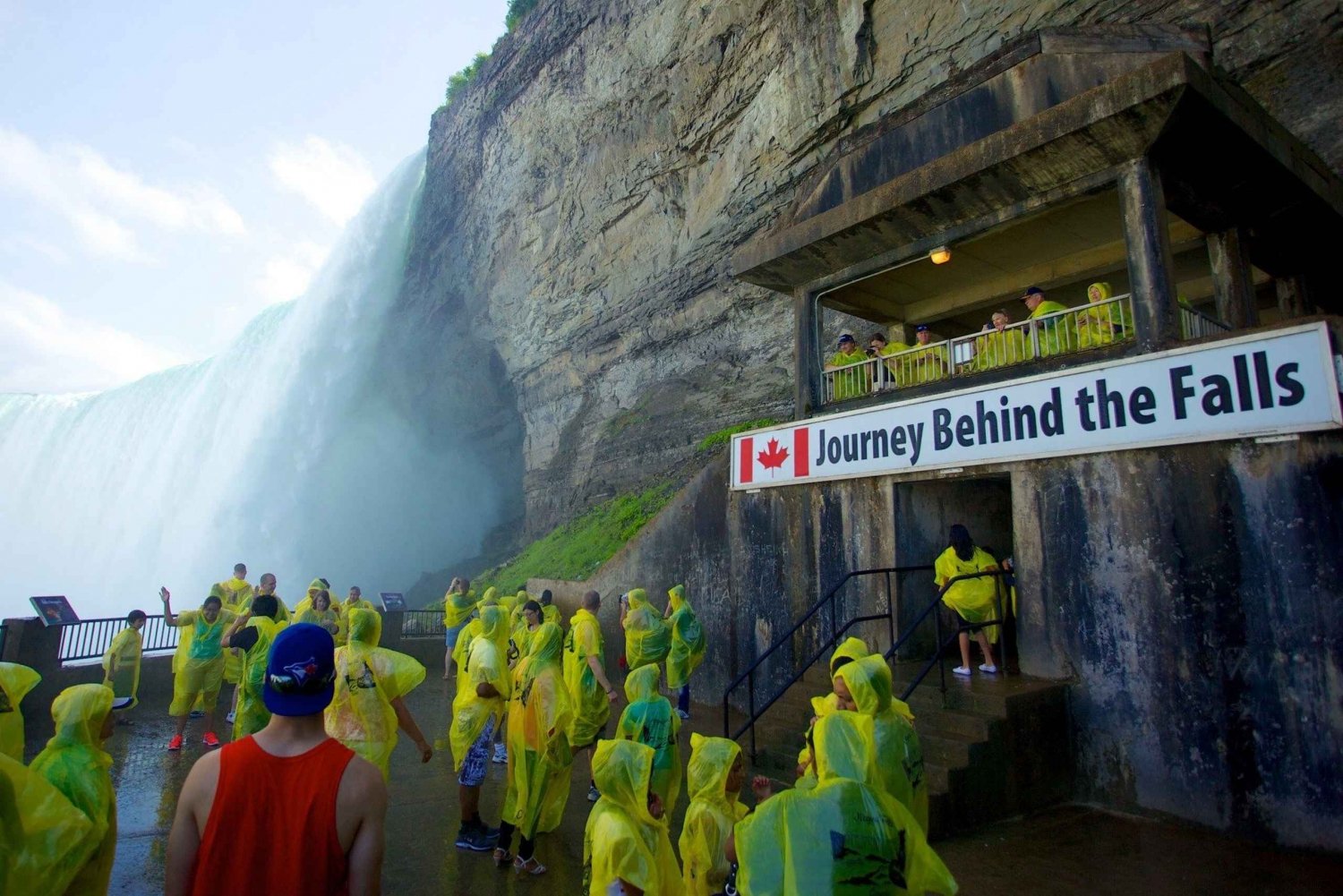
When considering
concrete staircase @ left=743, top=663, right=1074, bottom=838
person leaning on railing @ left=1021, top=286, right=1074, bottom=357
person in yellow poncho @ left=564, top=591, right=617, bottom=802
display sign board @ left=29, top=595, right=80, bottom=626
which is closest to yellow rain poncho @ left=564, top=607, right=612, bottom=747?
person in yellow poncho @ left=564, top=591, right=617, bottom=802

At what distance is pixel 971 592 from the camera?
7355 millimetres

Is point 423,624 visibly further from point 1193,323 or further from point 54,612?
point 1193,323

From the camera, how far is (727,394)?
21266 mm

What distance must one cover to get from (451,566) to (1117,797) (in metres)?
31.0

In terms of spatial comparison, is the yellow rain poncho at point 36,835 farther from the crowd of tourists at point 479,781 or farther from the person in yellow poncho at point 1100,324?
the person in yellow poncho at point 1100,324

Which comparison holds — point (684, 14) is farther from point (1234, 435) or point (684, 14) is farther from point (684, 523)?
point (1234, 435)

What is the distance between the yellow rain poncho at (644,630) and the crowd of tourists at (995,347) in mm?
3940

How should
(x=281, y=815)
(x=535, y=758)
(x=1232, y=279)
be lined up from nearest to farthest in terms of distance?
(x=281, y=815) → (x=535, y=758) → (x=1232, y=279)

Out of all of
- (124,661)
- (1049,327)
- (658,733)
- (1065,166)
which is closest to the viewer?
(658,733)

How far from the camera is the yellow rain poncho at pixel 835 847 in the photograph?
7.27 ft

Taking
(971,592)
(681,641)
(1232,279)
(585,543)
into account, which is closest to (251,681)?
(681,641)

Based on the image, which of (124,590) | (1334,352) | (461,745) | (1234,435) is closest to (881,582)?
(1234,435)

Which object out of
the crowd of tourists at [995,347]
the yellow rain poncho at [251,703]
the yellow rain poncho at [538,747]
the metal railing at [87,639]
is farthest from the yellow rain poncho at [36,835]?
the metal railing at [87,639]

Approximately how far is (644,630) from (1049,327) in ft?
19.0
